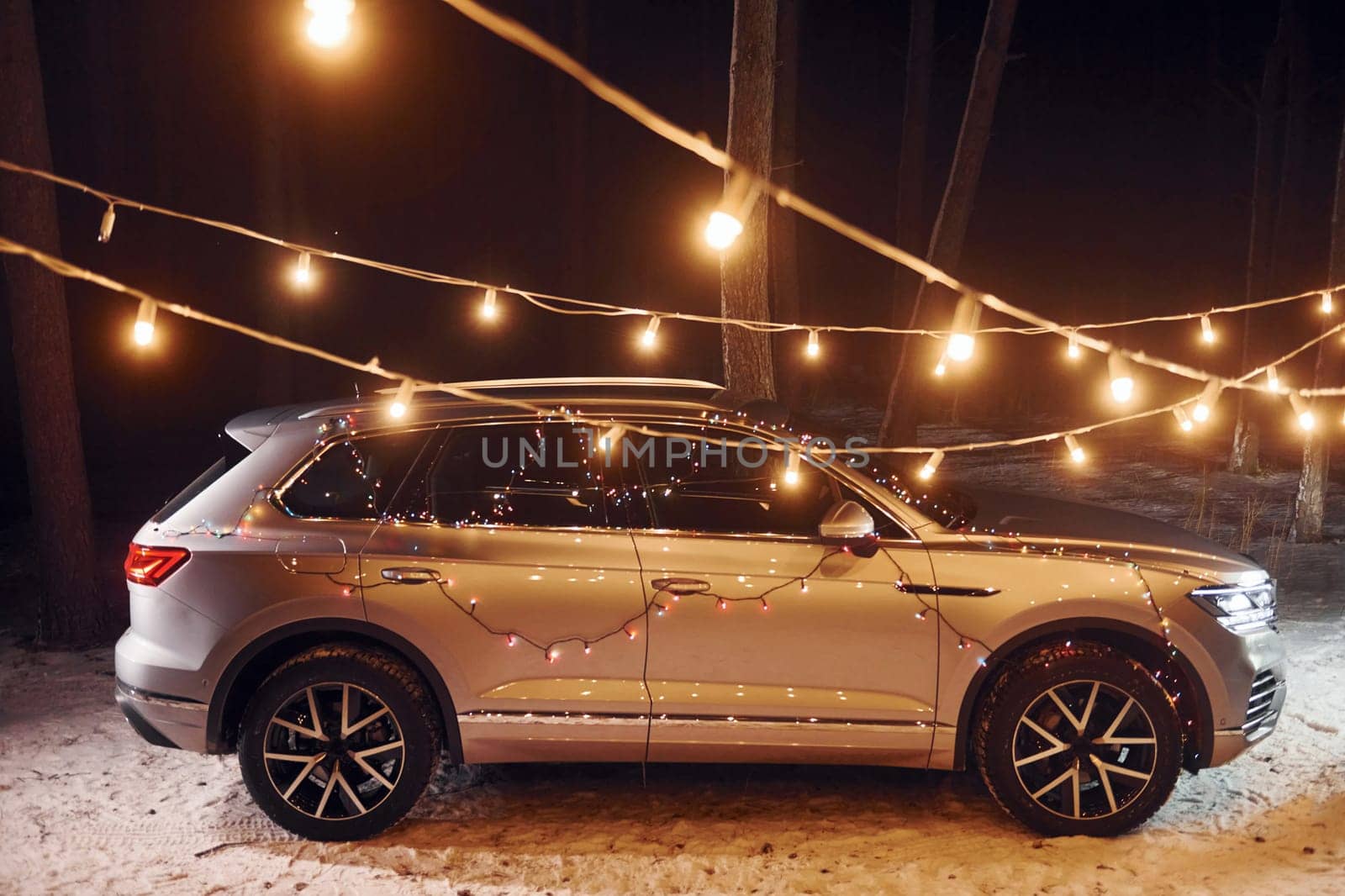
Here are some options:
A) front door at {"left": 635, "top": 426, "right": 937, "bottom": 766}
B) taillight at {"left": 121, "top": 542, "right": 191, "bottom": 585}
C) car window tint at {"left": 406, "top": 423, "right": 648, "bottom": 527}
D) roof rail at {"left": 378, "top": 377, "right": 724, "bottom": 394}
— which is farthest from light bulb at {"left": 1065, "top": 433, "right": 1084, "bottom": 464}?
taillight at {"left": 121, "top": 542, "right": 191, "bottom": 585}

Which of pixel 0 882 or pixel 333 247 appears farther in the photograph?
pixel 333 247

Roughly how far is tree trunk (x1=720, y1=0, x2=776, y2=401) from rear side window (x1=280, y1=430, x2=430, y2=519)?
302cm

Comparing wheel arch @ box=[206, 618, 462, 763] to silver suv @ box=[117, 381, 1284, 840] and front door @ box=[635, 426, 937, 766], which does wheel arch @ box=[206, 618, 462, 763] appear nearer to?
silver suv @ box=[117, 381, 1284, 840]

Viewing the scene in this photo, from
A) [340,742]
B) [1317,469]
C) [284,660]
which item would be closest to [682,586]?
[340,742]

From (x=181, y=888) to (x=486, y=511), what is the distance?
1816 mm

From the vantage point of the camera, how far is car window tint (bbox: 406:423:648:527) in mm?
4512

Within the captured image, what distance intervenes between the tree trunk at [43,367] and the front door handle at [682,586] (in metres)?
4.92

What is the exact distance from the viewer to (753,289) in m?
7.65

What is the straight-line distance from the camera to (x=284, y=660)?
4461 millimetres

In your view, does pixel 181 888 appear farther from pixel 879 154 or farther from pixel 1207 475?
pixel 879 154

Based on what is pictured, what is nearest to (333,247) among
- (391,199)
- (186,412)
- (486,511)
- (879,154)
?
(391,199)

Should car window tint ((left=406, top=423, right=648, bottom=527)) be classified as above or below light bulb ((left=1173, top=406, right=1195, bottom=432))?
below

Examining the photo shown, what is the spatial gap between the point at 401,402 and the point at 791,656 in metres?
1.92

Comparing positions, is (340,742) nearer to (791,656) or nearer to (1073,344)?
(791,656)
